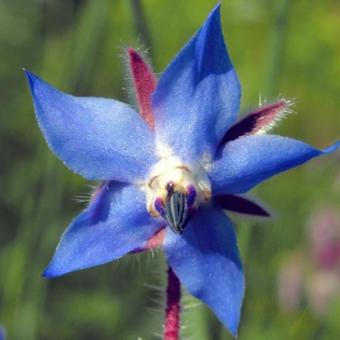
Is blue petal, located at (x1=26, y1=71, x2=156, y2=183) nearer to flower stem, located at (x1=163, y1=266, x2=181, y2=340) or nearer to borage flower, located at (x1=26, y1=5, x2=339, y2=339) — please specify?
borage flower, located at (x1=26, y1=5, x2=339, y2=339)

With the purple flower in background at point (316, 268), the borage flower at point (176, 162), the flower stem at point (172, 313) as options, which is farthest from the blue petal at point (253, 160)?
the purple flower in background at point (316, 268)

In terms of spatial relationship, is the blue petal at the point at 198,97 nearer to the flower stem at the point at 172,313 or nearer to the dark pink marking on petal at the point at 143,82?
the dark pink marking on petal at the point at 143,82

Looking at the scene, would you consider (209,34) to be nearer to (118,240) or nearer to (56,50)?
(118,240)

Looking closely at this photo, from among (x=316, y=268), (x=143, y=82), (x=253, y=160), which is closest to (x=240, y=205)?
(x=253, y=160)

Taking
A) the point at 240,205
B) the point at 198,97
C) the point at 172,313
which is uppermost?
the point at 198,97

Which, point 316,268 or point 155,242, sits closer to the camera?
point 155,242

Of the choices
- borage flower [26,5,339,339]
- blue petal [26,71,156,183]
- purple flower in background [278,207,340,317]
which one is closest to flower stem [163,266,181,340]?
borage flower [26,5,339,339]

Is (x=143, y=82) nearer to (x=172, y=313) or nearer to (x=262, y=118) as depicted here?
(x=262, y=118)
